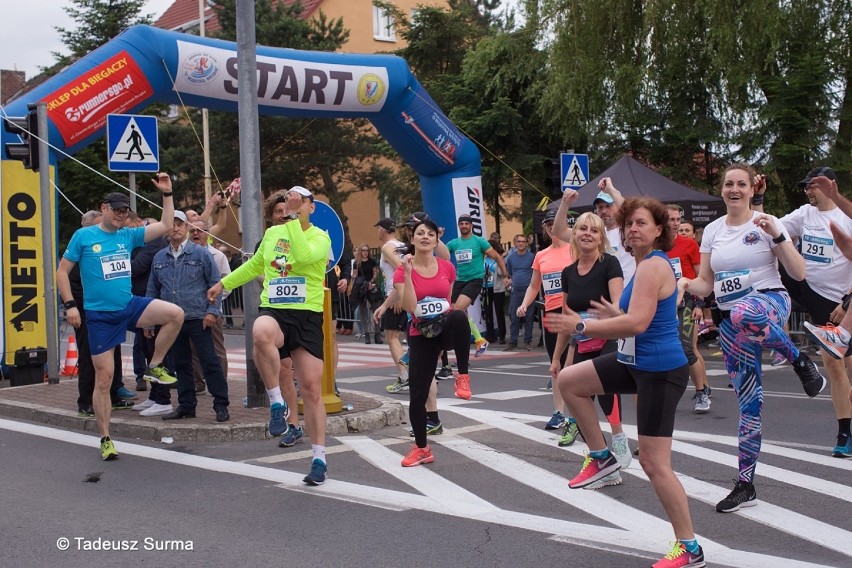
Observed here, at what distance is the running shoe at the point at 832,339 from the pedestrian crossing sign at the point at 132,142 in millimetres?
8002

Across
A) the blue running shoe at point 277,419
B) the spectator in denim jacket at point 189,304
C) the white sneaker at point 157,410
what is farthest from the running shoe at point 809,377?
the white sneaker at point 157,410

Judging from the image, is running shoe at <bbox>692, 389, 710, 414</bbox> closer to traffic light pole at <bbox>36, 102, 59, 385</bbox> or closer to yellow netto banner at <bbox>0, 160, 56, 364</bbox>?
traffic light pole at <bbox>36, 102, 59, 385</bbox>

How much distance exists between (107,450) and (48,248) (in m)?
5.17

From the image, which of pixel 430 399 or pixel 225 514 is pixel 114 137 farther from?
pixel 225 514

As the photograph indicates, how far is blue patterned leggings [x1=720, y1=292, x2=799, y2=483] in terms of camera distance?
6.16 meters

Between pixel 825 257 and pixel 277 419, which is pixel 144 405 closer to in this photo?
pixel 277 419

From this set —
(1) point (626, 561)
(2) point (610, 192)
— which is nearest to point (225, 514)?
(1) point (626, 561)

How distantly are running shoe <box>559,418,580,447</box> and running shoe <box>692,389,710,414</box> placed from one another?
6.93ft

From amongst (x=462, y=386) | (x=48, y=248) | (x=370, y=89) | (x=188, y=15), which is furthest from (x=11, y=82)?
(x=462, y=386)

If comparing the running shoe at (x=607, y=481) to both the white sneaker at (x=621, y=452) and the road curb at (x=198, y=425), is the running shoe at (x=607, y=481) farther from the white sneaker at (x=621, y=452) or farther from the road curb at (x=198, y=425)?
the road curb at (x=198, y=425)

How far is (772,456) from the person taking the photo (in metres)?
7.71

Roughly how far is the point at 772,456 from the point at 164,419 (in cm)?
531

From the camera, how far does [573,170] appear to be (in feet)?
56.0

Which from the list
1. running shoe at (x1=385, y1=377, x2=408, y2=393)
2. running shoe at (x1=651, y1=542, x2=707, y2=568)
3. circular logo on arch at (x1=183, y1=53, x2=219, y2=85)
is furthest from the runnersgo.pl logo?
running shoe at (x1=651, y1=542, x2=707, y2=568)
